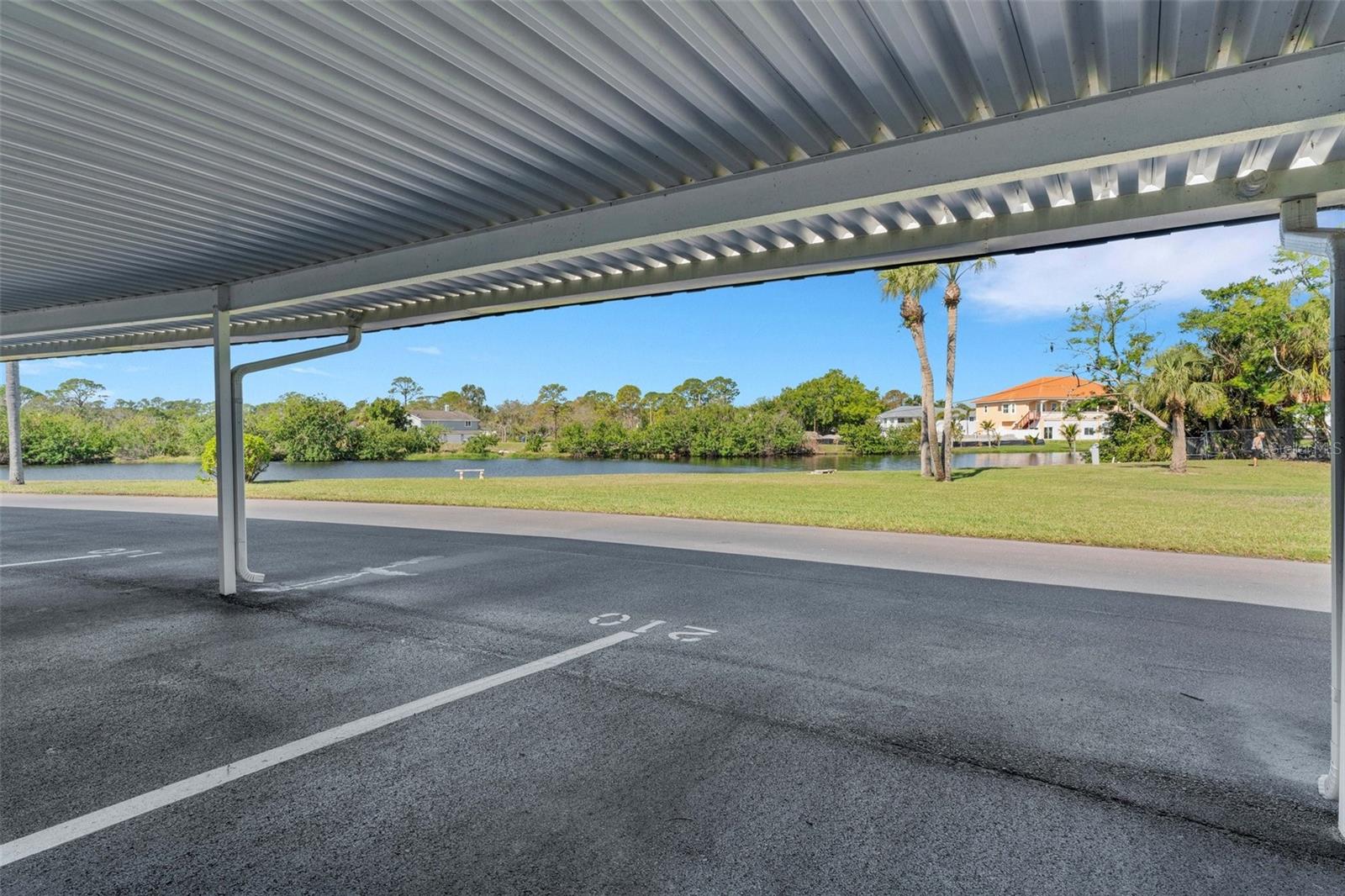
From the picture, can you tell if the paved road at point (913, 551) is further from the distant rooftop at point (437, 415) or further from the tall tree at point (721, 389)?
the distant rooftop at point (437, 415)

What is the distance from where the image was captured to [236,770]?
8.85 ft

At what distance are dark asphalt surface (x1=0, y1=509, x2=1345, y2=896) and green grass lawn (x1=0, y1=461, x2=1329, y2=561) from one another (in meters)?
4.43

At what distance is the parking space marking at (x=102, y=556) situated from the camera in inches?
293

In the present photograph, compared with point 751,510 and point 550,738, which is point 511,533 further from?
point 550,738

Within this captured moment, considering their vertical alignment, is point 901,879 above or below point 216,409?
below

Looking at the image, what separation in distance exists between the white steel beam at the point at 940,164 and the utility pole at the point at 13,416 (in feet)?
66.2

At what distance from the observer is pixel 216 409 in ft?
19.4

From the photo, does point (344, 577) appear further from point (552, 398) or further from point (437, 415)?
point (437, 415)

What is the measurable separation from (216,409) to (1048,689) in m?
6.76

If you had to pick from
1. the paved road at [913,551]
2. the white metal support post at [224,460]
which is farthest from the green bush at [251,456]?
the white metal support post at [224,460]

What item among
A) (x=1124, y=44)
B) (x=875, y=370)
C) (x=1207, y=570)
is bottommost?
(x=1207, y=570)

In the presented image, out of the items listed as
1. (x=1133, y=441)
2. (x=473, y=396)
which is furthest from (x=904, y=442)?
(x=473, y=396)

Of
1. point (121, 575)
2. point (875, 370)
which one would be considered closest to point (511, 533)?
point (121, 575)

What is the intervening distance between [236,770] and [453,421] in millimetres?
68996
